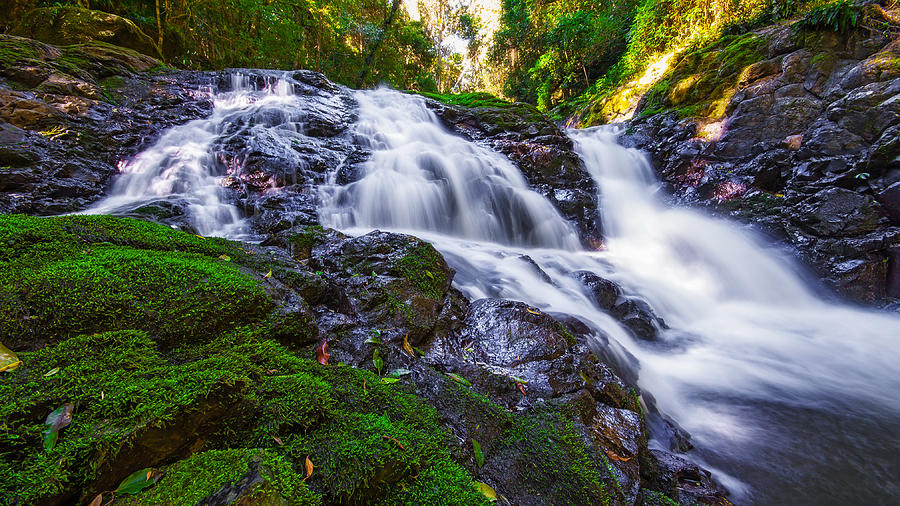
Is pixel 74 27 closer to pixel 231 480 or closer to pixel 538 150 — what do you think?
pixel 538 150

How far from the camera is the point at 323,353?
6.51 feet

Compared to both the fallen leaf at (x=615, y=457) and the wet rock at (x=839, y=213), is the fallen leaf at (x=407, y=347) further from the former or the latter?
the wet rock at (x=839, y=213)

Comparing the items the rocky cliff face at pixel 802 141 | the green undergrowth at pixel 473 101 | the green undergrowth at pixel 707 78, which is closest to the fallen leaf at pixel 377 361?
the rocky cliff face at pixel 802 141

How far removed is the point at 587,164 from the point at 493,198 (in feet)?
14.3

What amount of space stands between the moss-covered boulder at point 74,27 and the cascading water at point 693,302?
6981 mm

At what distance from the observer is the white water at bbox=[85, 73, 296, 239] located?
5.57 metres

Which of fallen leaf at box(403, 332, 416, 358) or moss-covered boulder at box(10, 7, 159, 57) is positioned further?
moss-covered boulder at box(10, 7, 159, 57)

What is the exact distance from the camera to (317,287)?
2.61m

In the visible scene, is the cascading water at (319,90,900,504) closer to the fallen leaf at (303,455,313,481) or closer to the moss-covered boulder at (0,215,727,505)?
the moss-covered boulder at (0,215,727,505)

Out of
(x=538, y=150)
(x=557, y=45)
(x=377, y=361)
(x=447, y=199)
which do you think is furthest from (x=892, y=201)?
(x=557, y=45)

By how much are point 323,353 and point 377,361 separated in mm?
312

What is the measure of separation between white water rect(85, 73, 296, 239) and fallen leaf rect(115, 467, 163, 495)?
15.7 ft

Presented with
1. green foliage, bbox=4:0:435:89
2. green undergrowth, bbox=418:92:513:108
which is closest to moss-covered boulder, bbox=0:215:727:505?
green undergrowth, bbox=418:92:513:108

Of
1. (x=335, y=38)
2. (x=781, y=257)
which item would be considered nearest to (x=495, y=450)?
(x=781, y=257)
